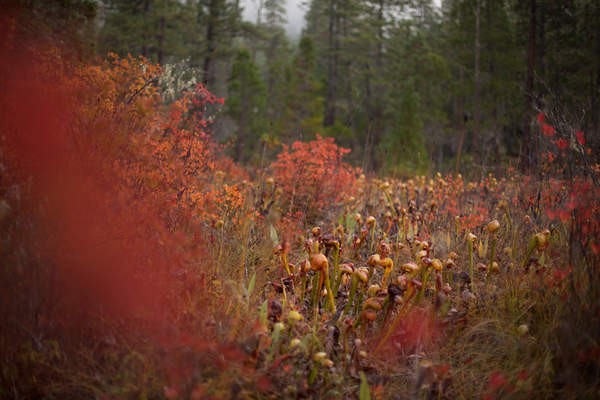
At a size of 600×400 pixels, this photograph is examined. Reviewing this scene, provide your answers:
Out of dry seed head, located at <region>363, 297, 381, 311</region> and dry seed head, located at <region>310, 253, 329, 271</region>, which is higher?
dry seed head, located at <region>310, 253, 329, 271</region>

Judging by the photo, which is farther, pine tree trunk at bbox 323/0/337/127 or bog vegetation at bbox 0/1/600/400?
pine tree trunk at bbox 323/0/337/127

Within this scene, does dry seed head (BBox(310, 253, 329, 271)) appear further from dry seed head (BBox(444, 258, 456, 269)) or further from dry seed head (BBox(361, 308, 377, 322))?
dry seed head (BBox(444, 258, 456, 269))

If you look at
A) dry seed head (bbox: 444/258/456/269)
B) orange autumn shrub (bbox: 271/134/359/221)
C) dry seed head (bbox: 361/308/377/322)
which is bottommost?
dry seed head (bbox: 361/308/377/322)

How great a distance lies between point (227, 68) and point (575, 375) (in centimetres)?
1951

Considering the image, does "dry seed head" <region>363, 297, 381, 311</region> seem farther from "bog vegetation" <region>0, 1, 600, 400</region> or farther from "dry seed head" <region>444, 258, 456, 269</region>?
"dry seed head" <region>444, 258, 456, 269</region>

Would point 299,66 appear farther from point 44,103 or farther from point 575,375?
point 575,375

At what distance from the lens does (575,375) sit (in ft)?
4.90

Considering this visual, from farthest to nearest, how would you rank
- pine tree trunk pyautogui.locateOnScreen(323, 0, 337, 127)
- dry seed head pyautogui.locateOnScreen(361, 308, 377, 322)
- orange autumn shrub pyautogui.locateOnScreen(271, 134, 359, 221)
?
pine tree trunk pyautogui.locateOnScreen(323, 0, 337, 127) < orange autumn shrub pyautogui.locateOnScreen(271, 134, 359, 221) < dry seed head pyautogui.locateOnScreen(361, 308, 377, 322)

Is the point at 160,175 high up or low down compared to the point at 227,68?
down

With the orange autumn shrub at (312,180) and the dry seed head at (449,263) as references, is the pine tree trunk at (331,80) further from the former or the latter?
the dry seed head at (449,263)

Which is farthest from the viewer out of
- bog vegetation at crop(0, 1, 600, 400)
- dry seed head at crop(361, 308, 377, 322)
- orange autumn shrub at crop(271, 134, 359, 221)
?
orange autumn shrub at crop(271, 134, 359, 221)

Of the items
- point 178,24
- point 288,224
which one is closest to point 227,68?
point 178,24

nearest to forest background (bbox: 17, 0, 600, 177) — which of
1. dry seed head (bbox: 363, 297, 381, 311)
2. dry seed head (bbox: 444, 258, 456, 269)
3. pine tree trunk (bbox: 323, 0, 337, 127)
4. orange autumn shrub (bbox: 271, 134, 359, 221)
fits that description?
pine tree trunk (bbox: 323, 0, 337, 127)

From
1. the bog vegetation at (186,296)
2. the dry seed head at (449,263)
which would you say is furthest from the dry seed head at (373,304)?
the dry seed head at (449,263)
